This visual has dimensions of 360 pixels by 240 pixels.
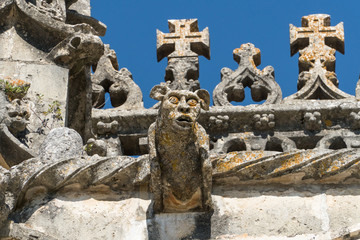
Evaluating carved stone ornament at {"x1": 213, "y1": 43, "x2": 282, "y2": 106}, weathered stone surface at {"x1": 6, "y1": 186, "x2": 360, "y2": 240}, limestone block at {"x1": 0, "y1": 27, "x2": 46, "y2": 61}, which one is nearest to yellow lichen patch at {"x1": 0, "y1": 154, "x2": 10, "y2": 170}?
weathered stone surface at {"x1": 6, "y1": 186, "x2": 360, "y2": 240}

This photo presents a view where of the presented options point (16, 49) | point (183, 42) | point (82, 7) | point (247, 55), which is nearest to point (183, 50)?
point (183, 42)

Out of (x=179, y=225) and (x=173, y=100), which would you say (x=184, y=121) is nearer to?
(x=173, y=100)

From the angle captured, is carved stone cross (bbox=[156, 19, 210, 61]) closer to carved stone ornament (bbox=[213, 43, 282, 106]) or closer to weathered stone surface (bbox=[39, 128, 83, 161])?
carved stone ornament (bbox=[213, 43, 282, 106])

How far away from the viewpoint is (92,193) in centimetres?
1173

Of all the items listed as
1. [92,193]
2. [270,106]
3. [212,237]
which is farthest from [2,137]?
[270,106]

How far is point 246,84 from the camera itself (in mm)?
15953

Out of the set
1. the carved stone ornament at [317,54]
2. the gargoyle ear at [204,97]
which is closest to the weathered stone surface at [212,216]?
the gargoyle ear at [204,97]

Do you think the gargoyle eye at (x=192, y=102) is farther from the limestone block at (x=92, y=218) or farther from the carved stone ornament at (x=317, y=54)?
the carved stone ornament at (x=317, y=54)

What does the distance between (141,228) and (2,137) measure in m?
1.82

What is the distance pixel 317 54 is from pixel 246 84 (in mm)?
936

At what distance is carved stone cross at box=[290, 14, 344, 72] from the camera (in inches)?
647

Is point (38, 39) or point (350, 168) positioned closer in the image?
point (350, 168)

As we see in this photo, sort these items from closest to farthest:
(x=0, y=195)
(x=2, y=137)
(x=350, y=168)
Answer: (x=0, y=195) < (x=350, y=168) < (x=2, y=137)

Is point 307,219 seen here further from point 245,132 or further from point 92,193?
point 245,132
